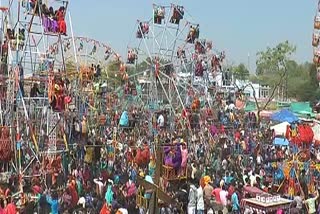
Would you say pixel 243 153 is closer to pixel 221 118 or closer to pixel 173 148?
pixel 221 118

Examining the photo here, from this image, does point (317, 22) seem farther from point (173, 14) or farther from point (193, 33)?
point (173, 14)

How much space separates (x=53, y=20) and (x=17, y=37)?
6.05 ft

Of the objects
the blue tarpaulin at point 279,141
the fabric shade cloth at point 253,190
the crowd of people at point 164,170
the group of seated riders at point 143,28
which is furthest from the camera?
the group of seated riders at point 143,28

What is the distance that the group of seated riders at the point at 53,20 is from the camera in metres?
15.9

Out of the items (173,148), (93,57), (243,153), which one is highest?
(93,57)

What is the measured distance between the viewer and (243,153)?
2369 cm

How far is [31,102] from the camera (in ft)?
60.6

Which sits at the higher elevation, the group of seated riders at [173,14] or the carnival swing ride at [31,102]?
the group of seated riders at [173,14]

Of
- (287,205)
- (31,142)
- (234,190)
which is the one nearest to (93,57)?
(31,142)

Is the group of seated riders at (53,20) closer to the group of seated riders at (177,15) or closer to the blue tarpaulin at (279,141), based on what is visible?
the group of seated riders at (177,15)

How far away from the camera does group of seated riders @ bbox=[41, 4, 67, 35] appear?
1586 cm

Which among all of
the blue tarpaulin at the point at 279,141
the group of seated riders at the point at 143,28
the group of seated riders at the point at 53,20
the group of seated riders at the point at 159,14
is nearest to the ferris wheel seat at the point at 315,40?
the blue tarpaulin at the point at 279,141

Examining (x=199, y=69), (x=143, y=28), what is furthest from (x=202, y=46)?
(x=143, y=28)

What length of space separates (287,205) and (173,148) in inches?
135
